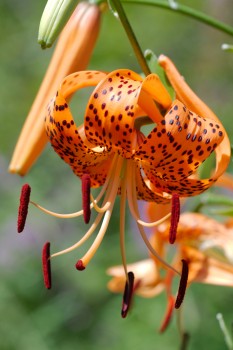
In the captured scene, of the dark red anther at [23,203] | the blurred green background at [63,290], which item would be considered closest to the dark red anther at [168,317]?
the dark red anther at [23,203]

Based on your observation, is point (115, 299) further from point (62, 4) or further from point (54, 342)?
point (62, 4)

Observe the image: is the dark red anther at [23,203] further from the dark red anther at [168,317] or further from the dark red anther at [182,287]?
the dark red anther at [168,317]

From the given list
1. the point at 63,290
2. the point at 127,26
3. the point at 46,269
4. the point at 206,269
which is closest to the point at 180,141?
the point at 127,26

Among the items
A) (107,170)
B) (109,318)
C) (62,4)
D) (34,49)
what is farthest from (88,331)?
(62,4)

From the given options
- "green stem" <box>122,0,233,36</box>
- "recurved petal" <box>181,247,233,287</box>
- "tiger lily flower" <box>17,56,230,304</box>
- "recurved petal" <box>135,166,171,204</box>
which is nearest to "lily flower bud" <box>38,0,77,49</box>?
"tiger lily flower" <box>17,56,230,304</box>

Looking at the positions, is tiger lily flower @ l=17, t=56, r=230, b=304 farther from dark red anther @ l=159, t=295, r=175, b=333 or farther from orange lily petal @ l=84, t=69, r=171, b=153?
dark red anther @ l=159, t=295, r=175, b=333

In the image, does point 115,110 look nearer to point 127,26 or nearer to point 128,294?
point 127,26

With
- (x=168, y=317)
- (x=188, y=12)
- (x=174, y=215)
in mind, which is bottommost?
(x=168, y=317)
